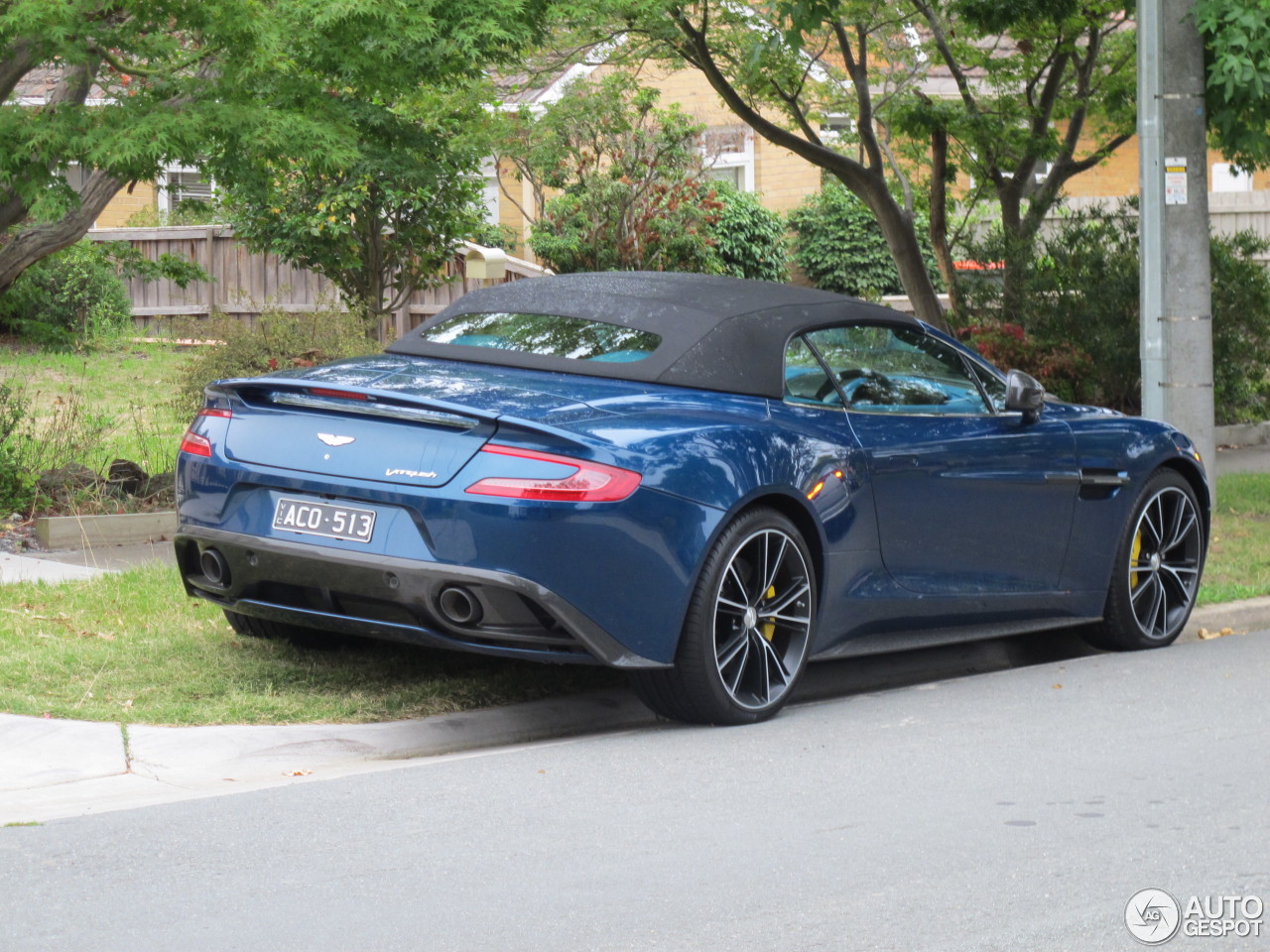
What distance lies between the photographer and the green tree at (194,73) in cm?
925

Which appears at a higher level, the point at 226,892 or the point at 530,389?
the point at 530,389

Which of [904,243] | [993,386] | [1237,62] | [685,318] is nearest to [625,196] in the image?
[904,243]

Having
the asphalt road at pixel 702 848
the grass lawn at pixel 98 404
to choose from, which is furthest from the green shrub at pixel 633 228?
the asphalt road at pixel 702 848

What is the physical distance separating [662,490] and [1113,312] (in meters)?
11.3

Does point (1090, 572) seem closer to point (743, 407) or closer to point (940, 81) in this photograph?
point (743, 407)

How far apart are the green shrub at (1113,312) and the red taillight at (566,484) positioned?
10992 mm

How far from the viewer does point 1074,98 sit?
59.1ft

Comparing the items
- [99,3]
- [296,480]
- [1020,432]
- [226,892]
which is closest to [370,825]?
[226,892]

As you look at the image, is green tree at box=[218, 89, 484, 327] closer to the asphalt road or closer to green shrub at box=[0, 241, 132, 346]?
green shrub at box=[0, 241, 132, 346]

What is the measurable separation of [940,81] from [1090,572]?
2118cm

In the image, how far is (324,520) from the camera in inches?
236

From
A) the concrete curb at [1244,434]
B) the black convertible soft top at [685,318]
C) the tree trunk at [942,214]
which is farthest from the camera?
the tree trunk at [942,214]

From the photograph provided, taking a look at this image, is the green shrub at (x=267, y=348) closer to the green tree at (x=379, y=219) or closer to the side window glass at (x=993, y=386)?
the green tree at (x=379, y=219)

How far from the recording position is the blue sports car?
229 inches
